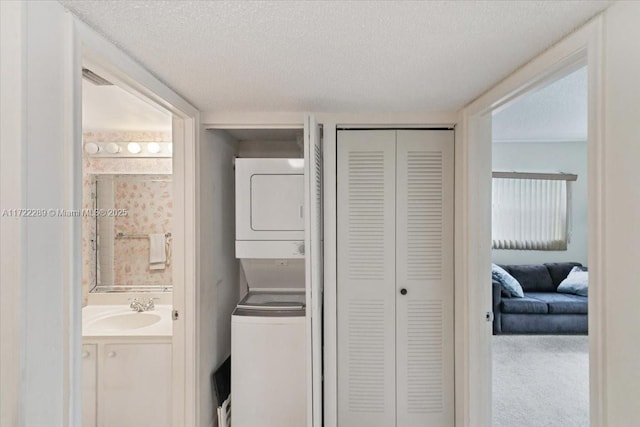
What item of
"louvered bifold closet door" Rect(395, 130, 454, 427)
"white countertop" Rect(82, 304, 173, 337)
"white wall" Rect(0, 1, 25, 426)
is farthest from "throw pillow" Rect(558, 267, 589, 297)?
"white wall" Rect(0, 1, 25, 426)

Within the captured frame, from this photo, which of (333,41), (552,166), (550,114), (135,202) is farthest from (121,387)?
(552,166)

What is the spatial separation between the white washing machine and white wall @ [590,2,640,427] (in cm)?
160

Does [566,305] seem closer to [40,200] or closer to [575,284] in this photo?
[575,284]

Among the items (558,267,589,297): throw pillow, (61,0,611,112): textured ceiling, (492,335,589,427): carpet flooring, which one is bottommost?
(492,335,589,427): carpet flooring

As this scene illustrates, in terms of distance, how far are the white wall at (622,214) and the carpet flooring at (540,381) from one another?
191cm

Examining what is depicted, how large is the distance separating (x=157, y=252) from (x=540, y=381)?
3627 mm

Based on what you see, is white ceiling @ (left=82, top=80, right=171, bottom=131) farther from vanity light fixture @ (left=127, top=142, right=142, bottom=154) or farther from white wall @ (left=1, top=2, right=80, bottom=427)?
white wall @ (left=1, top=2, right=80, bottom=427)

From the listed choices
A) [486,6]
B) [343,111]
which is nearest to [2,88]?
[486,6]

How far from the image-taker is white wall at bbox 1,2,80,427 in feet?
2.71

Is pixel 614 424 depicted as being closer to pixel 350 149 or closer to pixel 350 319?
pixel 350 319

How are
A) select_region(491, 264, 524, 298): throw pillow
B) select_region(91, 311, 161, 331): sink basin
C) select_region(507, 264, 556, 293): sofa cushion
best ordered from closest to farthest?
select_region(91, 311, 161, 331): sink basin
select_region(491, 264, 524, 298): throw pillow
select_region(507, 264, 556, 293): sofa cushion

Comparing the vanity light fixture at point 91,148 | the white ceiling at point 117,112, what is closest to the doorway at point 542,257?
the white ceiling at point 117,112

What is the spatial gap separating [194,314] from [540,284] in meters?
4.50

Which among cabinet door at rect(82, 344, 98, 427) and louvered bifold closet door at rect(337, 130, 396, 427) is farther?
louvered bifold closet door at rect(337, 130, 396, 427)
